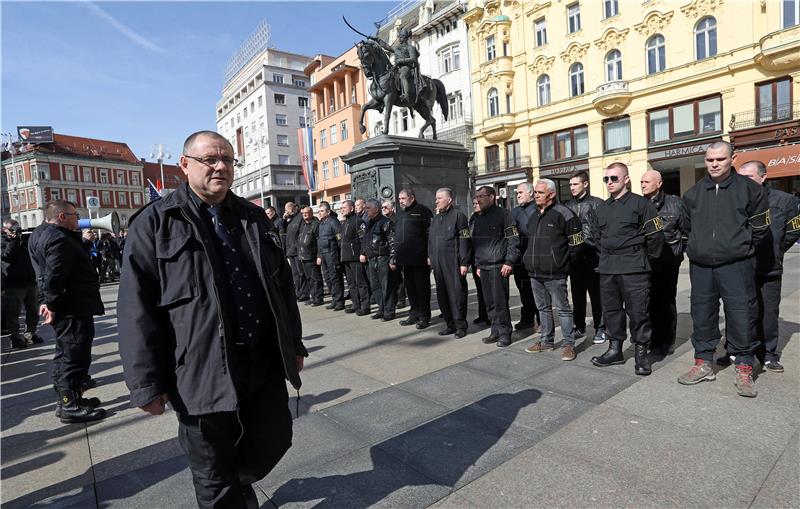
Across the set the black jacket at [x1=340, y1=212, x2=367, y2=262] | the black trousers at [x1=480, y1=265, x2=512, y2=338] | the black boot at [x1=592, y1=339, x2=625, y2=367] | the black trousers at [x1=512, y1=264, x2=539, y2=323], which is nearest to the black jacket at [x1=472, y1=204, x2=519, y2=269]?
the black trousers at [x1=480, y1=265, x2=512, y2=338]

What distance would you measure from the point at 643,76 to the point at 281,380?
30.2m

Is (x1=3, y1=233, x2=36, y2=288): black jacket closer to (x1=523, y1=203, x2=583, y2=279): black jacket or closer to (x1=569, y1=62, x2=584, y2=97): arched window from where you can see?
(x1=523, y1=203, x2=583, y2=279): black jacket

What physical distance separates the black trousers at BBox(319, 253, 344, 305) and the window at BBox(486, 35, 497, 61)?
96.3 ft

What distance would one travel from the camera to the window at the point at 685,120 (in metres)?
24.4

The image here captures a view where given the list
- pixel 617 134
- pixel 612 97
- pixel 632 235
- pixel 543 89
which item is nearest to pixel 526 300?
pixel 632 235

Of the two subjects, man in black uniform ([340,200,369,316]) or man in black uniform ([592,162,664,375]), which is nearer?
man in black uniform ([592,162,664,375])

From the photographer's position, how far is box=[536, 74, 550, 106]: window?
31.6 metres

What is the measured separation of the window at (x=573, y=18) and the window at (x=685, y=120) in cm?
737

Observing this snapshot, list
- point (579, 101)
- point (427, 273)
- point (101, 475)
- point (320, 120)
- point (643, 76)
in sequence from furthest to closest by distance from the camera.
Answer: point (320, 120) < point (579, 101) < point (643, 76) < point (427, 273) < point (101, 475)

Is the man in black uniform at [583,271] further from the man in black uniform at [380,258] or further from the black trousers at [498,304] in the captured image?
the man in black uniform at [380,258]

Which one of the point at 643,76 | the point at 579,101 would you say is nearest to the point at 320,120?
the point at 579,101

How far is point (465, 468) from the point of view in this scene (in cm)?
292

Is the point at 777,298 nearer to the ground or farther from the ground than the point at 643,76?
nearer to the ground

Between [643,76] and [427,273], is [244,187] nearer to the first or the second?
[643,76]
